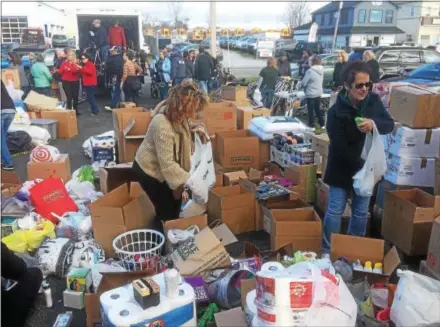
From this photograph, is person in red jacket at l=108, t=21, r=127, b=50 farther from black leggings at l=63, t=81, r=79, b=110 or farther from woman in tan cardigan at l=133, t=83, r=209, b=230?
woman in tan cardigan at l=133, t=83, r=209, b=230

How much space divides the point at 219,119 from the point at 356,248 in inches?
121

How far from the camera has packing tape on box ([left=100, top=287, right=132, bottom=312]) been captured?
1960 millimetres

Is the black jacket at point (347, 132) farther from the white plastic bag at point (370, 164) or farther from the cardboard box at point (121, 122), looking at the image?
the cardboard box at point (121, 122)

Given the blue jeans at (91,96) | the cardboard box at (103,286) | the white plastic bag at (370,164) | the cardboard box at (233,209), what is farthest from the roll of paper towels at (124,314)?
the blue jeans at (91,96)

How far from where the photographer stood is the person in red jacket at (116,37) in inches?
458

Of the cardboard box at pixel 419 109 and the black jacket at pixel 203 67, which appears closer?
the cardboard box at pixel 419 109

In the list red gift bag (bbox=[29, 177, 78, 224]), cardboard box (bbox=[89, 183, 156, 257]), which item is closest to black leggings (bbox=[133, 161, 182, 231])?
cardboard box (bbox=[89, 183, 156, 257])

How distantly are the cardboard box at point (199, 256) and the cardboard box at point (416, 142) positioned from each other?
210 centimetres

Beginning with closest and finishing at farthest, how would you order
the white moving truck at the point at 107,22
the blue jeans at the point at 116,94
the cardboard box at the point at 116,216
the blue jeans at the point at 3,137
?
the cardboard box at the point at 116,216, the blue jeans at the point at 3,137, the blue jeans at the point at 116,94, the white moving truck at the point at 107,22

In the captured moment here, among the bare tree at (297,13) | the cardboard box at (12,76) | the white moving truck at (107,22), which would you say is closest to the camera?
the cardboard box at (12,76)

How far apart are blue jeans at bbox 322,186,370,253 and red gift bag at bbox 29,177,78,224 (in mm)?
2358

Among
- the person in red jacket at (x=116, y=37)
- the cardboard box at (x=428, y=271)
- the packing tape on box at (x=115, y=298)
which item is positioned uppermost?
the person in red jacket at (x=116, y=37)

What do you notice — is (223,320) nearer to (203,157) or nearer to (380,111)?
(203,157)

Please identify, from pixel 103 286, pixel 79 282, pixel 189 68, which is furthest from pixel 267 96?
pixel 103 286
